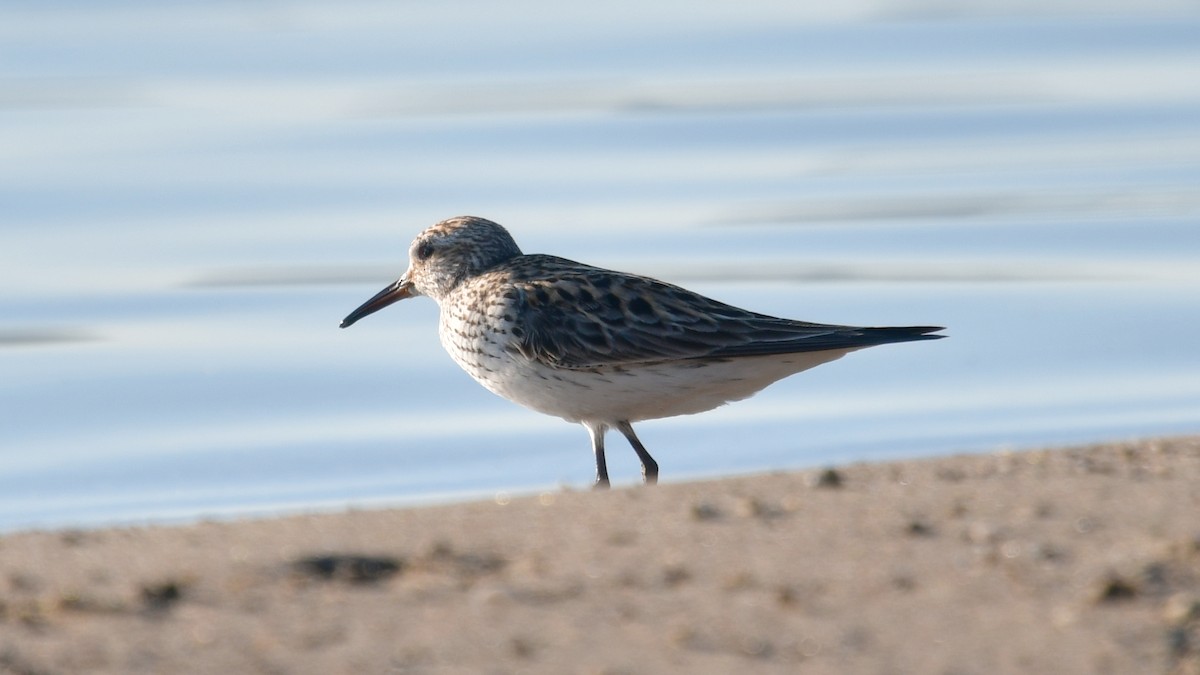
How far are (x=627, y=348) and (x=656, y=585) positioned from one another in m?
2.99

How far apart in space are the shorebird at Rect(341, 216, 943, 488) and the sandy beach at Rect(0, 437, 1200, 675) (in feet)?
6.20

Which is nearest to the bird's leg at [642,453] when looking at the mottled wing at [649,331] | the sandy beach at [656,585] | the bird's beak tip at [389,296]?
the mottled wing at [649,331]

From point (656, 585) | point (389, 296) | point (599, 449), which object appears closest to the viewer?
point (656, 585)

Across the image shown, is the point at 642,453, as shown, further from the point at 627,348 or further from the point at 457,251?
the point at 457,251

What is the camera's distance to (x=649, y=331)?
7707 mm

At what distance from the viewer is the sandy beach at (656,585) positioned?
427 centimetres

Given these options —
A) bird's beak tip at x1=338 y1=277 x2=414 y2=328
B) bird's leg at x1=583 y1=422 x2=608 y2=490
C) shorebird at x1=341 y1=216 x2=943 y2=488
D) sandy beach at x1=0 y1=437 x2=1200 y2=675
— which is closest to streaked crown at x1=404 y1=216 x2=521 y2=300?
bird's beak tip at x1=338 y1=277 x2=414 y2=328

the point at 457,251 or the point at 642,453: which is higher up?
the point at 457,251

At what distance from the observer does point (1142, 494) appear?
546 centimetres

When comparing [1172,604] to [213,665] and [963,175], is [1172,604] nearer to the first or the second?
[213,665]

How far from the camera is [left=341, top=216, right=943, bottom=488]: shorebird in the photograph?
25.0ft

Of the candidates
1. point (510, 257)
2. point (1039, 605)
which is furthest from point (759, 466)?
point (1039, 605)

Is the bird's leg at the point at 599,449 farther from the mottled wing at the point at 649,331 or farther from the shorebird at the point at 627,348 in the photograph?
the mottled wing at the point at 649,331

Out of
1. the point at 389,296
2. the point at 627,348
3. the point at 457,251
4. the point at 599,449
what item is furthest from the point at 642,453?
the point at 389,296
